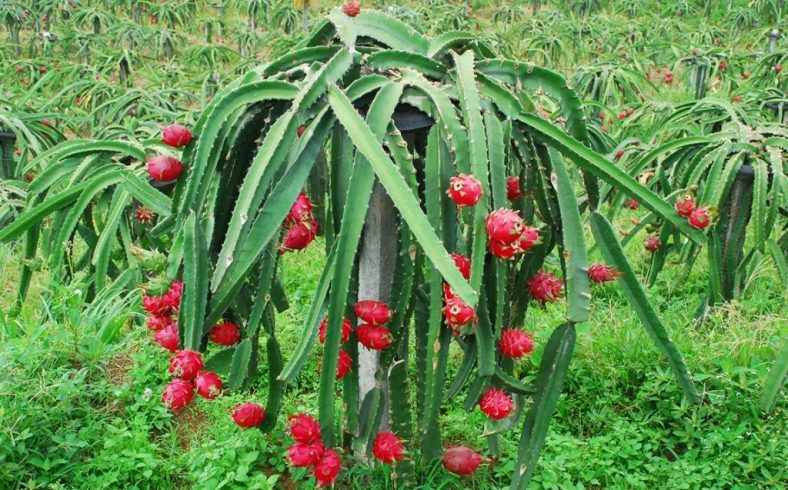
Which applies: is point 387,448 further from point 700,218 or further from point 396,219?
point 700,218

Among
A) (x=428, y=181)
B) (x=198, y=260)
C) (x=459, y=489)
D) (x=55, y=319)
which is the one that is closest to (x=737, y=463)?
(x=459, y=489)

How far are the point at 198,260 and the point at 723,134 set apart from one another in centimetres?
199

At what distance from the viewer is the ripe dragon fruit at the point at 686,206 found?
4.80ft

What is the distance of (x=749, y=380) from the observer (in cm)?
215

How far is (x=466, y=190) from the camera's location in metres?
1.16

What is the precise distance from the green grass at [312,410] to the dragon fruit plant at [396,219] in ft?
1.39

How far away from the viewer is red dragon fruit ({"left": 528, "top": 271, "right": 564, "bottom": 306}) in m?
1.57

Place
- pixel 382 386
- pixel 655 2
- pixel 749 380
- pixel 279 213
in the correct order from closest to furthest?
1. pixel 279 213
2. pixel 382 386
3. pixel 749 380
4. pixel 655 2

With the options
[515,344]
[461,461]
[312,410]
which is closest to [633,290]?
[515,344]

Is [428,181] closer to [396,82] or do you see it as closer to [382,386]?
[396,82]

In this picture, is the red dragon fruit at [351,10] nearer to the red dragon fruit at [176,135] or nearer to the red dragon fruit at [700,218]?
the red dragon fruit at [176,135]

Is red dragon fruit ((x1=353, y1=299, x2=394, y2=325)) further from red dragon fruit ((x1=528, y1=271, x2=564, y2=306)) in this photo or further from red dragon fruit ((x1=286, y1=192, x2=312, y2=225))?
red dragon fruit ((x1=528, y1=271, x2=564, y2=306))

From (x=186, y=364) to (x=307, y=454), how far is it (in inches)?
11.9

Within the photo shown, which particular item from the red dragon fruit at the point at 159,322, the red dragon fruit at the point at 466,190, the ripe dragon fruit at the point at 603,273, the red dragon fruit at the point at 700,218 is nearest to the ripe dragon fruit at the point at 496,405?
the ripe dragon fruit at the point at 603,273
